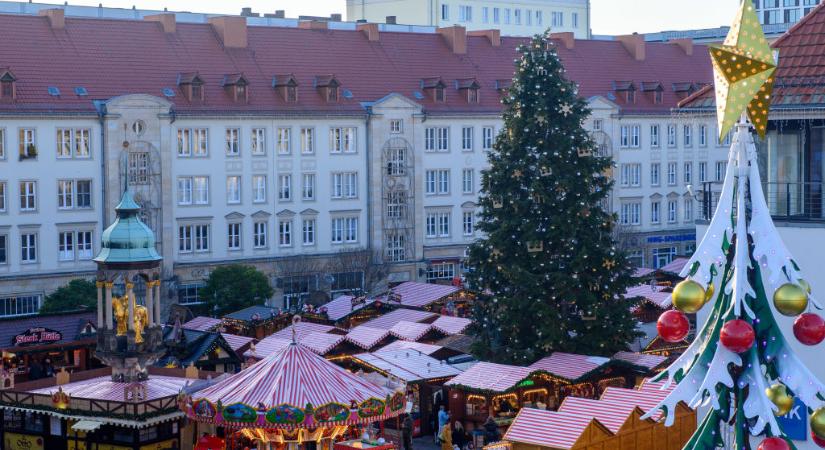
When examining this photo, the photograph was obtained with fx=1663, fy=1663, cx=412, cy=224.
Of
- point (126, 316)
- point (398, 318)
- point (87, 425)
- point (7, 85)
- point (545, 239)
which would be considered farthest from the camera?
point (7, 85)

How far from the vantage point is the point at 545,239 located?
143 feet

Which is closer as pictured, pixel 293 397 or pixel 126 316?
pixel 293 397

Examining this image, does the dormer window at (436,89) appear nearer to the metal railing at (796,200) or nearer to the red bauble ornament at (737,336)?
the metal railing at (796,200)

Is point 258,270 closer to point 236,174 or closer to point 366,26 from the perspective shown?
point 236,174

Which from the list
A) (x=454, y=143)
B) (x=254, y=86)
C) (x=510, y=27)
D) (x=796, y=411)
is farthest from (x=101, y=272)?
(x=510, y=27)

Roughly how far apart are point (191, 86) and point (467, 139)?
1567 centimetres

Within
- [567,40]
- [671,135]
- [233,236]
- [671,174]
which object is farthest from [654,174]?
[233,236]

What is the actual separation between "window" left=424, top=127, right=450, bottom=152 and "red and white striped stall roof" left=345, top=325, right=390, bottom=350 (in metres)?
32.5

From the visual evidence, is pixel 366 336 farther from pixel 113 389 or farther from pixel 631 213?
pixel 631 213

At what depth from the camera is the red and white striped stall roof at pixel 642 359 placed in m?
41.2

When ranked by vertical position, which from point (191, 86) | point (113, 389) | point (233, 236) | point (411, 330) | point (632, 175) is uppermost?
point (191, 86)

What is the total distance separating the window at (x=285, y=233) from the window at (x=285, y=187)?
111 centimetres

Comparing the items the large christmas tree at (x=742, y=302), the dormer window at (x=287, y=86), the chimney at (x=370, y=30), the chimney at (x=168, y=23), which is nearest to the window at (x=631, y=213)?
the chimney at (x=370, y=30)

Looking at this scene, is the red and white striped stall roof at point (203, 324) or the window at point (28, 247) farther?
the window at point (28, 247)
